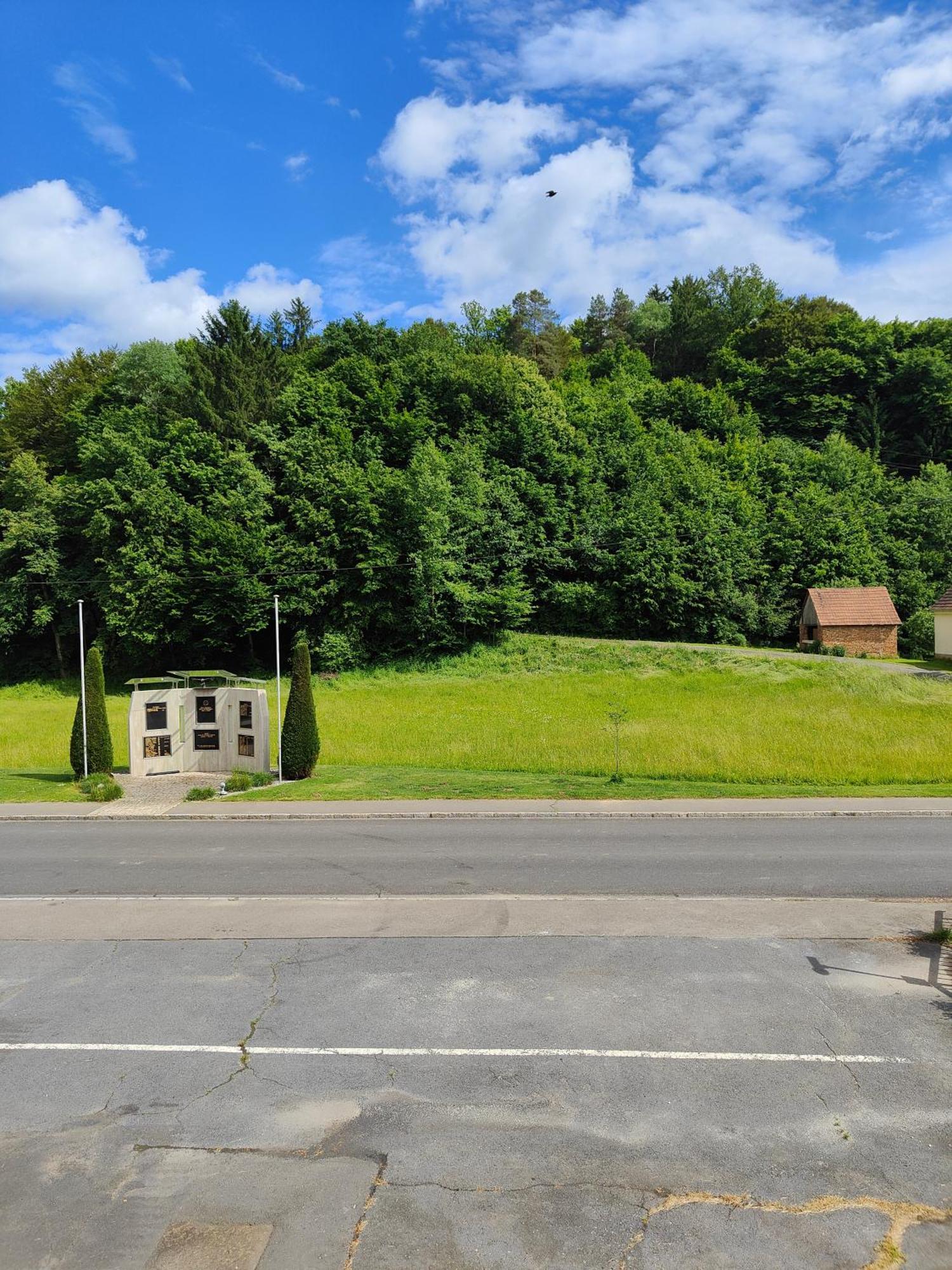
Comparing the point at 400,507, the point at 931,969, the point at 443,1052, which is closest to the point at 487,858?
the point at 443,1052

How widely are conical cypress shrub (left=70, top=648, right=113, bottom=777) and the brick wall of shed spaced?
41501 mm

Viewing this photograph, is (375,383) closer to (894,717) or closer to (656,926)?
(894,717)

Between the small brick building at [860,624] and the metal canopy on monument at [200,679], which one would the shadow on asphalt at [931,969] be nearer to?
the metal canopy on monument at [200,679]

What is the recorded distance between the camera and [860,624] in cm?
5034

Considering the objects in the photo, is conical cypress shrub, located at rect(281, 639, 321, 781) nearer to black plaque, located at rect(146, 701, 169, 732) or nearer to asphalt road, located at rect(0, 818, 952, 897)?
black plaque, located at rect(146, 701, 169, 732)

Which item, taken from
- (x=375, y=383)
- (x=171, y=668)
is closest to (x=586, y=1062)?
(x=171, y=668)

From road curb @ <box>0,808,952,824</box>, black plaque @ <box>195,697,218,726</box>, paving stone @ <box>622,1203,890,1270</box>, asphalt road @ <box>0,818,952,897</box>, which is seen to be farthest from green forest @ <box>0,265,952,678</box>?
paving stone @ <box>622,1203,890,1270</box>

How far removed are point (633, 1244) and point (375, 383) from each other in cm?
6117

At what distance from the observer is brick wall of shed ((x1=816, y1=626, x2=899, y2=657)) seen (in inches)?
1981

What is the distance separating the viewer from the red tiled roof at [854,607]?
50344mm

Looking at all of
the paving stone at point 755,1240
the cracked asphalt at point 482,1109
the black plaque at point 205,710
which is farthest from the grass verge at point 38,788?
the paving stone at point 755,1240

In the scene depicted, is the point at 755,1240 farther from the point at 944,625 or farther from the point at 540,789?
the point at 944,625

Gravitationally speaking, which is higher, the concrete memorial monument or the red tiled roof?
the red tiled roof

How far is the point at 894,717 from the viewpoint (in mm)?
29953
